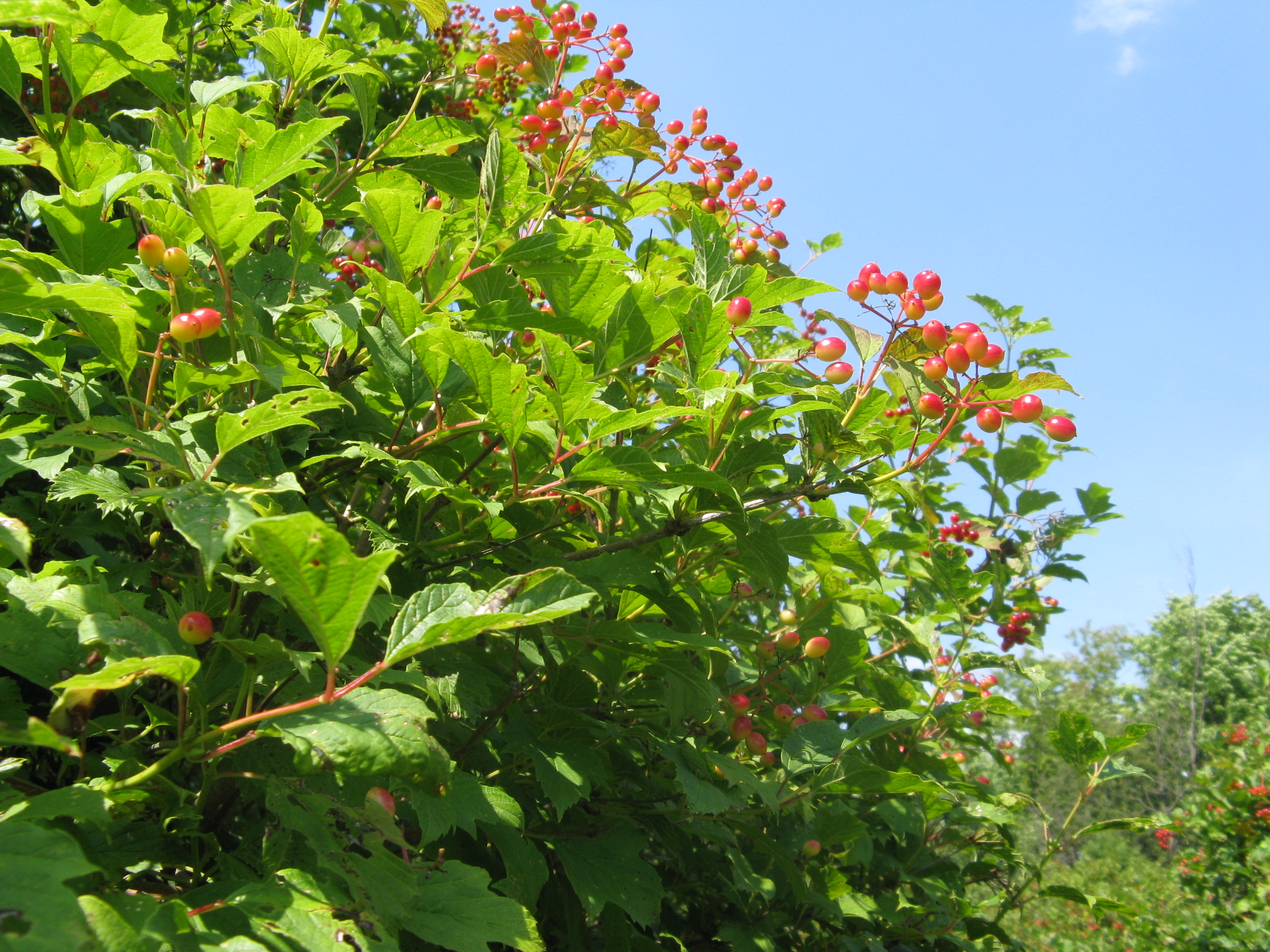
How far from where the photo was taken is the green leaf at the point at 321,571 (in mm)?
931

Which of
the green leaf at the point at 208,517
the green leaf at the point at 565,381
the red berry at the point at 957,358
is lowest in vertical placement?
the green leaf at the point at 208,517

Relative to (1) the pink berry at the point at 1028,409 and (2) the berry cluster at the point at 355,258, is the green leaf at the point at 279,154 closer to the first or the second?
(2) the berry cluster at the point at 355,258

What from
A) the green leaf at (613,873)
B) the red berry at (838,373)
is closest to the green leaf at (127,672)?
the green leaf at (613,873)

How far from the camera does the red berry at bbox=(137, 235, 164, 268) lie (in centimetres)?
147

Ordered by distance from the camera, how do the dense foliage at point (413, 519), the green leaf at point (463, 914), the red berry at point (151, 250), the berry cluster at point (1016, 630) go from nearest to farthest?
the dense foliage at point (413, 519), the green leaf at point (463, 914), the red berry at point (151, 250), the berry cluster at point (1016, 630)

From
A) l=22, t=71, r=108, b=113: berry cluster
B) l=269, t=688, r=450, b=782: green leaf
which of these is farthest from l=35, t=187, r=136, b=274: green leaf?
l=22, t=71, r=108, b=113: berry cluster

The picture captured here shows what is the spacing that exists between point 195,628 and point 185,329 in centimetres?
51

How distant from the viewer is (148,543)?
1906 mm

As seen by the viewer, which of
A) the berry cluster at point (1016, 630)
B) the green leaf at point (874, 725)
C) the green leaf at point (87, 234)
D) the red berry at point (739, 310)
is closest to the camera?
the green leaf at point (87, 234)

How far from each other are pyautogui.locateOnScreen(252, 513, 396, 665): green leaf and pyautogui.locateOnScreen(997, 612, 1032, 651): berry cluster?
3820 mm

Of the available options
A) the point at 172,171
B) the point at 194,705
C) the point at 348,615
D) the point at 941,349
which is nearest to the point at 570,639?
the point at 194,705

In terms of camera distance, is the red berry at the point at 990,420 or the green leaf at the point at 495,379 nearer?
the green leaf at the point at 495,379

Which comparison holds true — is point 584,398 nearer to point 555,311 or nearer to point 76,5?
point 555,311

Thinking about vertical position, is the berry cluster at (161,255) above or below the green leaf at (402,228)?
below
